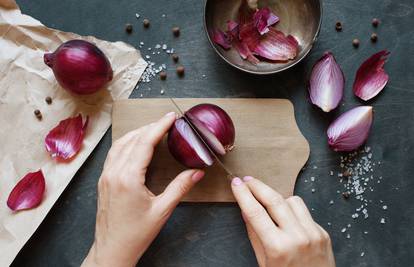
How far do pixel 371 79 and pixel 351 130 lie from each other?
0.14 meters

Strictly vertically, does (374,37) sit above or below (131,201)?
below

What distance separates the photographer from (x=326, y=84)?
4.27ft

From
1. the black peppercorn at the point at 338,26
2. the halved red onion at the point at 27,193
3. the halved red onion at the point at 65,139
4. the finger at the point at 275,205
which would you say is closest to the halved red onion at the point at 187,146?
the finger at the point at 275,205

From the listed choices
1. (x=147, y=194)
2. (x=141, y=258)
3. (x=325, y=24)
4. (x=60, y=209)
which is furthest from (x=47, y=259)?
(x=325, y=24)

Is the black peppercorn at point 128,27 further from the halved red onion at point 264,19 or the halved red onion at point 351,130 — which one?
the halved red onion at point 351,130

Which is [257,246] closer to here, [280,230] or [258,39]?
[280,230]

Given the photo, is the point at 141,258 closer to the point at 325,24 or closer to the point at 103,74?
the point at 103,74

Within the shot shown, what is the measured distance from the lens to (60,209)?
4.38ft

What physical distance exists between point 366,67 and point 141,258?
2.39ft

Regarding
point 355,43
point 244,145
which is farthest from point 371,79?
point 244,145

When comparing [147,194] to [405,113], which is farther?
[405,113]

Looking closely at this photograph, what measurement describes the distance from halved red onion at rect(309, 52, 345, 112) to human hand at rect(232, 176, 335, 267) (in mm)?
259

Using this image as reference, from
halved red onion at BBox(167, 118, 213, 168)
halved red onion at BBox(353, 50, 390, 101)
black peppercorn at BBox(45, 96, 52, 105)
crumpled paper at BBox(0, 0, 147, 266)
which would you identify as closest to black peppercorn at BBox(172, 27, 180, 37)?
crumpled paper at BBox(0, 0, 147, 266)

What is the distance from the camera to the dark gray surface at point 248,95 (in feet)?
4.35
